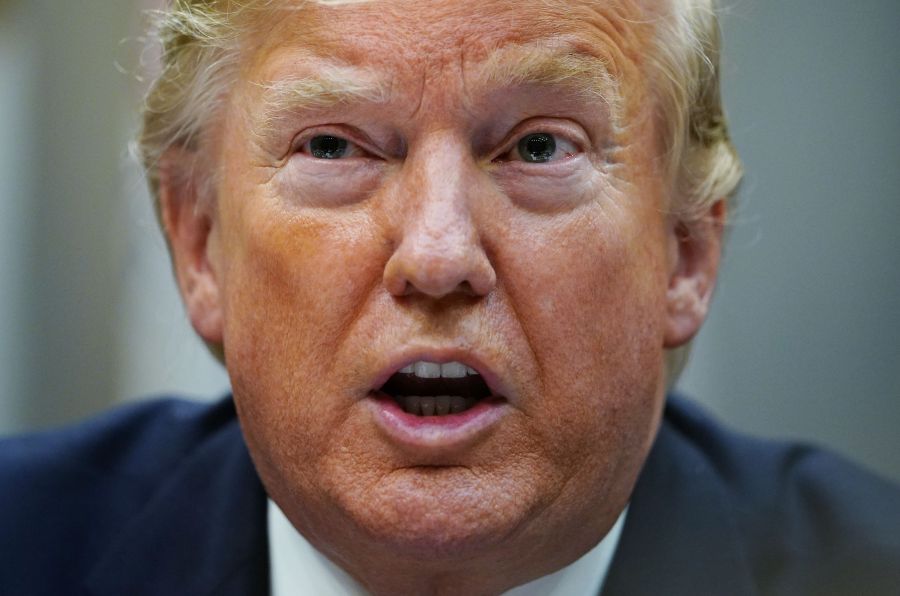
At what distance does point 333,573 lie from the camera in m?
1.90

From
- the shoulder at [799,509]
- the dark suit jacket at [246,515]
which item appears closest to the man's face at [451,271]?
the dark suit jacket at [246,515]

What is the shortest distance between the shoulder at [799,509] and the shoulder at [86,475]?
1.01 metres

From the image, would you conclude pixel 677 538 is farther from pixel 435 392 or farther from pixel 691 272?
pixel 435 392

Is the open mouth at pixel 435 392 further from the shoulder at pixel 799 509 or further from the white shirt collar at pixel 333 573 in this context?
the shoulder at pixel 799 509

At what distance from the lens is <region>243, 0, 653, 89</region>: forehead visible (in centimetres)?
158

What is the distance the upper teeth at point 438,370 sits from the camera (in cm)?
160

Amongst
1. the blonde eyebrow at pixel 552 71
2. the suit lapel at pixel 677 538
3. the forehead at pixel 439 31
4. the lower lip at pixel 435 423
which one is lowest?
the suit lapel at pixel 677 538

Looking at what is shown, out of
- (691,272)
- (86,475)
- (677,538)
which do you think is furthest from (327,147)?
(86,475)

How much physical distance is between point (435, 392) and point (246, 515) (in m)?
0.64

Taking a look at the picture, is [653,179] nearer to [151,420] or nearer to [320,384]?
[320,384]

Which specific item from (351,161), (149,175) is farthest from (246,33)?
(149,175)

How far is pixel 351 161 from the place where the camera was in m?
1.66

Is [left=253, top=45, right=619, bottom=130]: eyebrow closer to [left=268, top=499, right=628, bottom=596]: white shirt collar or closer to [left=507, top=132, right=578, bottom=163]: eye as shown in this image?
[left=507, top=132, right=578, bottom=163]: eye

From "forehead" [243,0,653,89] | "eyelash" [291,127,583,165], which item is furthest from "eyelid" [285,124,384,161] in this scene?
"forehead" [243,0,653,89]
